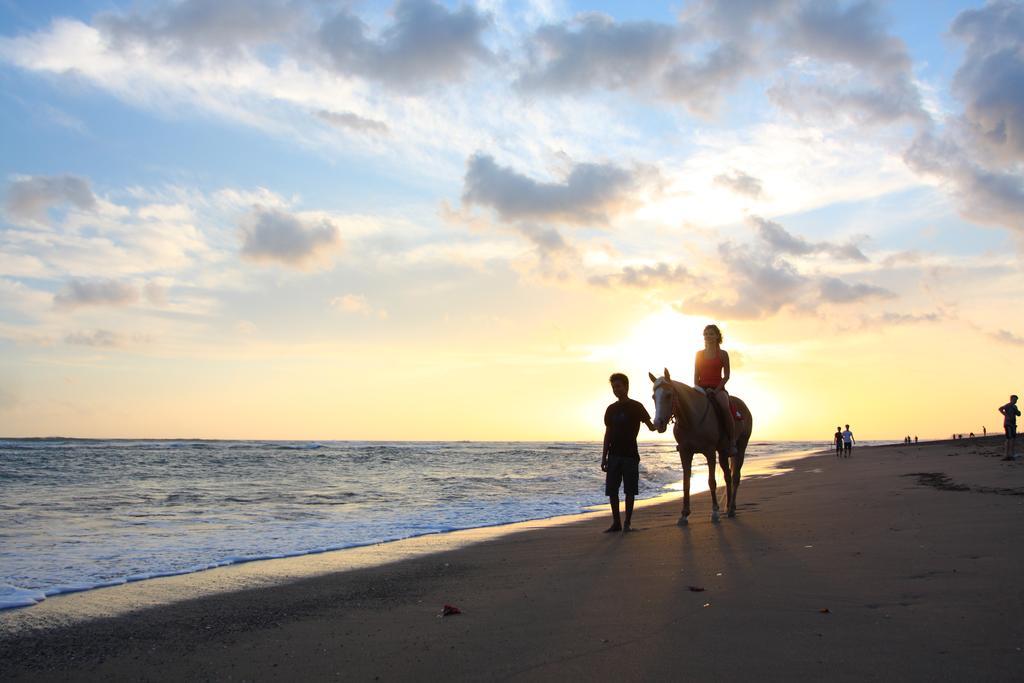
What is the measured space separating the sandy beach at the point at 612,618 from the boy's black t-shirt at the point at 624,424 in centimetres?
219

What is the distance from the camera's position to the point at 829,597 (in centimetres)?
500

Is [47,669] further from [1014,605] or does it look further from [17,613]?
[1014,605]

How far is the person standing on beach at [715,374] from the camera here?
11.0 meters

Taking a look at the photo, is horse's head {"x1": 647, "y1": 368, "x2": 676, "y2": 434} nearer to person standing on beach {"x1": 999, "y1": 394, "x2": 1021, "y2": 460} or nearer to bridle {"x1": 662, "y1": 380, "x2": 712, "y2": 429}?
bridle {"x1": 662, "y1": 380, "x2": 712, "y2": 429}

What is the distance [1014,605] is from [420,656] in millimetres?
3619

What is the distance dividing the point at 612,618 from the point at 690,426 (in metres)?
6.13

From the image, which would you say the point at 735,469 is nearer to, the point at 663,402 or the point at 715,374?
the point at 715,374

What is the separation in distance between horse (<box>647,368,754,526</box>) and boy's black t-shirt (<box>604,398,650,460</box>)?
485 millimetres

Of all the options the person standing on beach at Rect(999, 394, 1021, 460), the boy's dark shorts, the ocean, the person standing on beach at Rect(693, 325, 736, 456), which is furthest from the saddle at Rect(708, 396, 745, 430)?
the person standing on beach at Rect(999, 394, 1021, 460)

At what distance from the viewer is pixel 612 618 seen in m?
4.85

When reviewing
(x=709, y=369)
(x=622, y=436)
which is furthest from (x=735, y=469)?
(x=622, y=436)

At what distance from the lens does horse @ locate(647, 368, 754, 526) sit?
33.2ft

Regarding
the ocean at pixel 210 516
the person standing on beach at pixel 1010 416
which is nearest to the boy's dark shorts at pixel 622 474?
the ocean at pixel 210 516

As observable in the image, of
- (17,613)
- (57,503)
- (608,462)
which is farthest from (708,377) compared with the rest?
(57,503)
